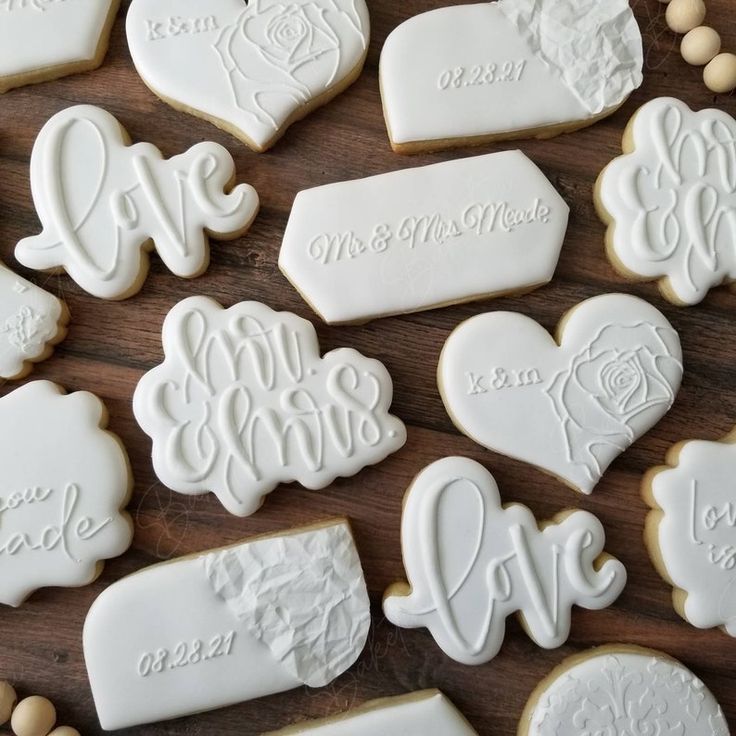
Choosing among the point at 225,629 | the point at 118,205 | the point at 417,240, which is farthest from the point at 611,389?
the point at 118,205

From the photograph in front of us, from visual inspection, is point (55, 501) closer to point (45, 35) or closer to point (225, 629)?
point (225, 629)

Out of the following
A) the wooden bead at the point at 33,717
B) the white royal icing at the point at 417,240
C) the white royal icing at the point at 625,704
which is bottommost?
the wooden bead at the point at 33,717

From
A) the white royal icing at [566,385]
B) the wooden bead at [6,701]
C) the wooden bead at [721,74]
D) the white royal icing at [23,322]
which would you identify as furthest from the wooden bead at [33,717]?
the wooden bead at [721,74]

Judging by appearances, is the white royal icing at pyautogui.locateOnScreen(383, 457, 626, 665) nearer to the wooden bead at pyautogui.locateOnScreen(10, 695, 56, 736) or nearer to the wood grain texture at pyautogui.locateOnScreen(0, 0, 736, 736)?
the wood grain texture at pyautogui.locateOnScreen(0, 0, 736, 736)

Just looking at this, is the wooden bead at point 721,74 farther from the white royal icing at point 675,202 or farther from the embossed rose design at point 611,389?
the embossed rose design at point 611,389

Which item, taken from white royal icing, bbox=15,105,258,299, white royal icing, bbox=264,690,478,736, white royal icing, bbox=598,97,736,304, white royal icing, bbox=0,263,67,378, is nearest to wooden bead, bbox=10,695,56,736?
white royal icing, bbox=264,690,478,736

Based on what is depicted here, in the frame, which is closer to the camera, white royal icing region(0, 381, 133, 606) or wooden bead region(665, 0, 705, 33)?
white royal icing region(0, 381, 133, 606)
